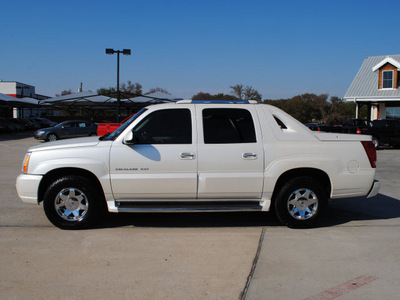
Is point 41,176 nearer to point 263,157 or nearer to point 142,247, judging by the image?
point 142,247

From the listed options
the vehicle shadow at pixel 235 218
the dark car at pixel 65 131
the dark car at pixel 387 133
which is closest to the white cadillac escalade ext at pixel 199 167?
the vehicle shadow at pixel 235 218

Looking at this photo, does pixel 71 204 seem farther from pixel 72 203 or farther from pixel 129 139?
pixel 129 139

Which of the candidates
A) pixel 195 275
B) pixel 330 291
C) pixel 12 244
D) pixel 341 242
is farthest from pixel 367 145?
pixel 12 244

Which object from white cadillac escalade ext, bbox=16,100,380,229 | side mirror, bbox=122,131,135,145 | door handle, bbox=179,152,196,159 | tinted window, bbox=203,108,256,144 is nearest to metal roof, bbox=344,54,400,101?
white cadillac escalade ext, bbox=16,100,380,229

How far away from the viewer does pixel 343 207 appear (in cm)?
719

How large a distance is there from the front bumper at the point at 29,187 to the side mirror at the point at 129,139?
1274 millimetres

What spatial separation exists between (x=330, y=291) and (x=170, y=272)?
1.62 metres

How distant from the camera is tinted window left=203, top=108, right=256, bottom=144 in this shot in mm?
5586

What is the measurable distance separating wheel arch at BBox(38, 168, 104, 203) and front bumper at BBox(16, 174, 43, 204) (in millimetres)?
79

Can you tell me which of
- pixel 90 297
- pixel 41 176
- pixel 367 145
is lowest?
pixel 90 297

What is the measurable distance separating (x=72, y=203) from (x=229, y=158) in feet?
7.52

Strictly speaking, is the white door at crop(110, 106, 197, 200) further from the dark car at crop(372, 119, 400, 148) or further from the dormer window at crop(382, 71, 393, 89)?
the dormer window at crop(382, 71, 393, 89)

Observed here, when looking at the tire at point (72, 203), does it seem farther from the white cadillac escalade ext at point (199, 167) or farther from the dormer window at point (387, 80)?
the dormer window at point (387, 80)

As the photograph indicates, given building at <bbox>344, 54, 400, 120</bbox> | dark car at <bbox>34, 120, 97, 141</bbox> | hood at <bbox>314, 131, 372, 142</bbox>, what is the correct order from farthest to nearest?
building at <bbox>344, 54, 400, 120</bbox> < dark car at <bbox>34, 120, 97, 141</bbox> < hood at <bbox>314, 131, 372, 142</bbox>
